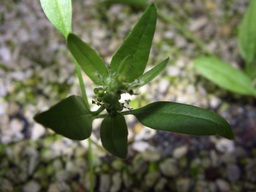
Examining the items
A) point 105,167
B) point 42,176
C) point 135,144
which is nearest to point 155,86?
point 135,144

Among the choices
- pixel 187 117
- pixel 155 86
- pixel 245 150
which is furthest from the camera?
pixel 155 86

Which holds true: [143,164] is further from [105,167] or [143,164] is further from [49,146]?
[49,146]

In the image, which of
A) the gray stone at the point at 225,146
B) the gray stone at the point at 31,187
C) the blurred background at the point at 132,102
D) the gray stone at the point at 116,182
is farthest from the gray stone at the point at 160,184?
the gray stone at the point at 31,187

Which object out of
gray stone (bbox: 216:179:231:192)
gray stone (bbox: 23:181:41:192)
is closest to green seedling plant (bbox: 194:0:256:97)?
gray stone (bbox: 216:179:231:192)

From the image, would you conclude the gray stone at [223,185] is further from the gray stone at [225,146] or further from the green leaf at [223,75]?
the green leaf at [223,75]

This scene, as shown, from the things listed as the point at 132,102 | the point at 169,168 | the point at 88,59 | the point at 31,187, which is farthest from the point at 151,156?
the point at 88,59

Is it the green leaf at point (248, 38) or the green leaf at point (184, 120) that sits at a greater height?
the green leaf at point (248, 38)
